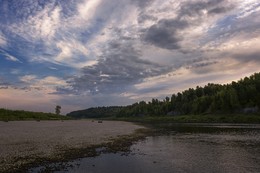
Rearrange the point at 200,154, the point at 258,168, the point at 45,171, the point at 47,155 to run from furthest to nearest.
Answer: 1. the point at 200,154
2. the point at 47,155
3. the point at 258,168
4. the point at 45,171

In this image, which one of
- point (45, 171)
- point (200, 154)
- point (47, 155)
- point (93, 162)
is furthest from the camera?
point (200, 154)

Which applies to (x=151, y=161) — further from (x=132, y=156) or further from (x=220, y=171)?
(x=220, y=171)

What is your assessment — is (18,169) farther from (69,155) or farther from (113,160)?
(113,160)

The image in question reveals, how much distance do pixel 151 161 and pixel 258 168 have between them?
14.0 metres

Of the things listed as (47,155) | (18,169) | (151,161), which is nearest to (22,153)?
(47,155)

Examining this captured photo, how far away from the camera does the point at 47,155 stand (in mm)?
38469

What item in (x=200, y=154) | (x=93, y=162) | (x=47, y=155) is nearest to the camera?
(x=93, y=162)

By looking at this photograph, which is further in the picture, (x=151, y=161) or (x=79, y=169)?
(x=151, y=161)

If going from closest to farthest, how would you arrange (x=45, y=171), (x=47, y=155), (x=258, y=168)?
(x=45, y=171)
(x=258, y=168)
(x=47, y=155)

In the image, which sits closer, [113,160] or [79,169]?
[79,169]

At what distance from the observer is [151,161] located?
36531 millimetres

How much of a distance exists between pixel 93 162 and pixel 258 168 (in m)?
21.7

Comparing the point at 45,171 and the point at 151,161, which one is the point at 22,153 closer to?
the point at 45,171

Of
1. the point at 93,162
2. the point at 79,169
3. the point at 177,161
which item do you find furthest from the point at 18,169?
the point at 177,161
